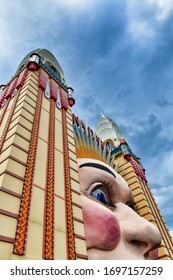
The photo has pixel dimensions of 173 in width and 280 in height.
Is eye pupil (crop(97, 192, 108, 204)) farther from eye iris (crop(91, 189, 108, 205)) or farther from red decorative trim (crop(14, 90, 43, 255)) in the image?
red decorative trim (crop(14, 90, 43, 255))

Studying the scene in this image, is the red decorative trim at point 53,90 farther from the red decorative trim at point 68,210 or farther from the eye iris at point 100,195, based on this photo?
the eye iris at point 100,195

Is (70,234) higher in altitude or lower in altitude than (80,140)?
lower

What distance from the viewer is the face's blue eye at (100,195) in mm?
4305

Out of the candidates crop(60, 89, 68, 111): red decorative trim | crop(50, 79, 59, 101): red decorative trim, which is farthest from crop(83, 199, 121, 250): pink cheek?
crop(50, 79, 59, 101): red decorative trim

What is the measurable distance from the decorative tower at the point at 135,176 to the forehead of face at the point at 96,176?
8.17 feet

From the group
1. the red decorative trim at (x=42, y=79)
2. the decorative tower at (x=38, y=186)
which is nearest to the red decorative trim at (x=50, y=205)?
the decorative tower at (x=38, y=186)

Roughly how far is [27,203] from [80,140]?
11.2ft

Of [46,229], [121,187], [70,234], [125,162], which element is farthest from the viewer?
[125,162]

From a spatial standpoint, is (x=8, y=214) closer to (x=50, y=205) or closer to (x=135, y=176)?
(x=50, y=205)

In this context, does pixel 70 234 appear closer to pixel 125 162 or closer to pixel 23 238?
Result: pixel 23 238

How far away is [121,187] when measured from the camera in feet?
16.0

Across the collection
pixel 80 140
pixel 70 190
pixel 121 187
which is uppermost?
pixel 80 140
